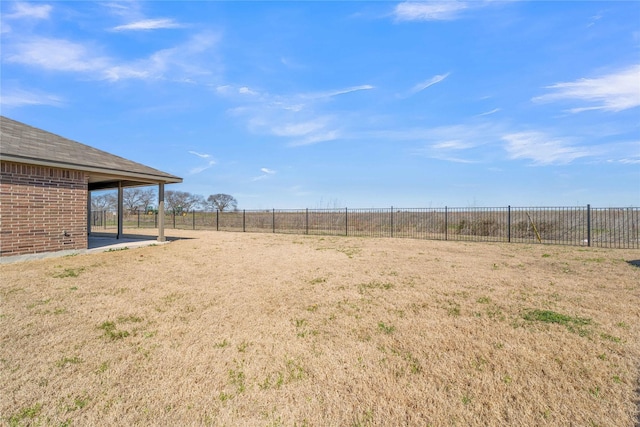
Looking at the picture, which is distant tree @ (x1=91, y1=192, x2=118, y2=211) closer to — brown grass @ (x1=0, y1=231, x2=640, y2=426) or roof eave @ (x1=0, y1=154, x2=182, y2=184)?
roof eave @ (x1=0, y1=154, x2=182, y2=184)

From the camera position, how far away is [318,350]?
10.9ft

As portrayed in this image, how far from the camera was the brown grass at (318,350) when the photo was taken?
93.4 inches

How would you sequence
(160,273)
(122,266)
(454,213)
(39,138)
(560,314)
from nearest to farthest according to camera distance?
(560,314), (160,273), (122,266), (39,138), (454,213)

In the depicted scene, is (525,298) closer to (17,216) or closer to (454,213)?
(17,216)

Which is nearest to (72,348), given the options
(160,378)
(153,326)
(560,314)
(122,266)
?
(153,326)

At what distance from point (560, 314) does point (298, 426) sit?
13.8 feet

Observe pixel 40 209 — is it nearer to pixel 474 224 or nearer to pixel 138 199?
pixel 474 224

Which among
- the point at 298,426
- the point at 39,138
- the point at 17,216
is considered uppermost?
the point at 39,138

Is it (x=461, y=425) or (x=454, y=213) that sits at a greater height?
(x=454, y=213)

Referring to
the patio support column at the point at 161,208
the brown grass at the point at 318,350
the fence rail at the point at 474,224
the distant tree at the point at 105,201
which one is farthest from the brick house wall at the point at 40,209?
the distant tree at the point at 105,201

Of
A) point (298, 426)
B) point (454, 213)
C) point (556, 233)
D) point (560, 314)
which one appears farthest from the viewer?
point (454, 213)

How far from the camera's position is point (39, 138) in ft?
33.9

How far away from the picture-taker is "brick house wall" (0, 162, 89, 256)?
26.1ft

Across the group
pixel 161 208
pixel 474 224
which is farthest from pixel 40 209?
pixel 474 224
